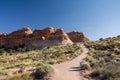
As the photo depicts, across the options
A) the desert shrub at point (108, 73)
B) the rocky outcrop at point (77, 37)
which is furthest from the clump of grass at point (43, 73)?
the rocky outcrop at point (77, 37)

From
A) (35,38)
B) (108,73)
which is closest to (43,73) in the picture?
(108,73)

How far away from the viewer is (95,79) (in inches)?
648

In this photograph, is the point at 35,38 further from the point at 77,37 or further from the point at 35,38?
the point at 77,37

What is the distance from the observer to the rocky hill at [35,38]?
72812 mm

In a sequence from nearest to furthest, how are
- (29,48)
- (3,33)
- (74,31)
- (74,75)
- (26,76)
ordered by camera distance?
1. (26,76)
2. (74,75)
3. (29,48)
4. (3,33)
5. (74,31)

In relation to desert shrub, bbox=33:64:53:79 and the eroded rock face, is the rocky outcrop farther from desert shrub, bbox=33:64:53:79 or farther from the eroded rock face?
desert shrub, bbox=33:64:53:79

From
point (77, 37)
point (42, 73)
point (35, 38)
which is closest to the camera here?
point (42, 73)

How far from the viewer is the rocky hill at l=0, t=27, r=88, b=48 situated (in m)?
72.8

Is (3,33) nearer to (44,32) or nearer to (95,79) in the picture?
(44,32)

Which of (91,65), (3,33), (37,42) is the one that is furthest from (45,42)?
(91,65)

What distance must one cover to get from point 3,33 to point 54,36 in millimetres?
21647

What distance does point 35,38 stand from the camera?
245ft

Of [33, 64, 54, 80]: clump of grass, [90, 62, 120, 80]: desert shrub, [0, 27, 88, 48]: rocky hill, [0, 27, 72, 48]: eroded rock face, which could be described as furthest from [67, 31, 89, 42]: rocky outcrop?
[33, 64, 54, 80]: clump of grass

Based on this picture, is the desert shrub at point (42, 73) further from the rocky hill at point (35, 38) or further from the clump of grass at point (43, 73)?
the rocky hill at point (35, 38)
